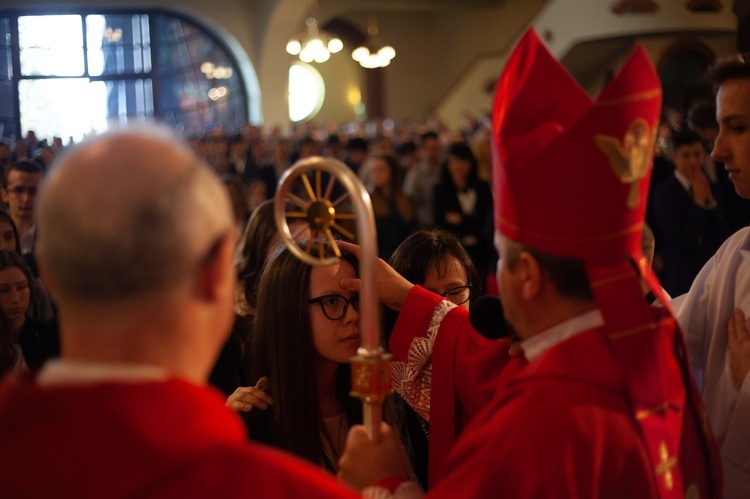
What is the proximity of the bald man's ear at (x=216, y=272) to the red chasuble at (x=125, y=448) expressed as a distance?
0.12 m

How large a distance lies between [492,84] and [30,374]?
669 inches

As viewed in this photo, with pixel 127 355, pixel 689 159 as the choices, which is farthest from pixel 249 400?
pixel 689 159

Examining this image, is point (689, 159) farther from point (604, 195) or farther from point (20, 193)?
point (604, 195)

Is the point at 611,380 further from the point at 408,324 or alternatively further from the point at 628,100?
the point at 408,324

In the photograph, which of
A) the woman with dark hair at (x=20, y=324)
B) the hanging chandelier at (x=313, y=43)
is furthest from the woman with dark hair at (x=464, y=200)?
the hanging chandelier at (x=313, y=43)

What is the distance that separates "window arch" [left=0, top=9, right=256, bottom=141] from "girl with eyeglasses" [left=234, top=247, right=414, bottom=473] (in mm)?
13134

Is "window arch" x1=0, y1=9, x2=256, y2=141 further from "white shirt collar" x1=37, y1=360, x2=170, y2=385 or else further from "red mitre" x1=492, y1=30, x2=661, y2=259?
"white shirt collar" x1=37, y1=360, x2=170, y2=385

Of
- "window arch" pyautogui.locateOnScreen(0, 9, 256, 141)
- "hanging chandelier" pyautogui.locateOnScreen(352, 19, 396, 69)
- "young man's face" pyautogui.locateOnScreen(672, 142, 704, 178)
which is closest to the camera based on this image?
"young man's face" pyautogui.locateOnScreen(672, 142, 704, 178)

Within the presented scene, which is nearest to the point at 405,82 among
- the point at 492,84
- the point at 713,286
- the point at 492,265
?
the point at 492,84

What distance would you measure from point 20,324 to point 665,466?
204 centimetres

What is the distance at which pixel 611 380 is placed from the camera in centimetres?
144

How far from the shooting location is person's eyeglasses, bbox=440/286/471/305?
264 centimetres

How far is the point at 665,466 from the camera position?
1464 millimetres

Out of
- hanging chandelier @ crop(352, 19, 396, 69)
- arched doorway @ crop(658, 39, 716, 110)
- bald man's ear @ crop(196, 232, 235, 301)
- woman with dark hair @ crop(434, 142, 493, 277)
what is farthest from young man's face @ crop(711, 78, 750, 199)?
hanging chandelier @ crop(352, 19, 396, 69)
